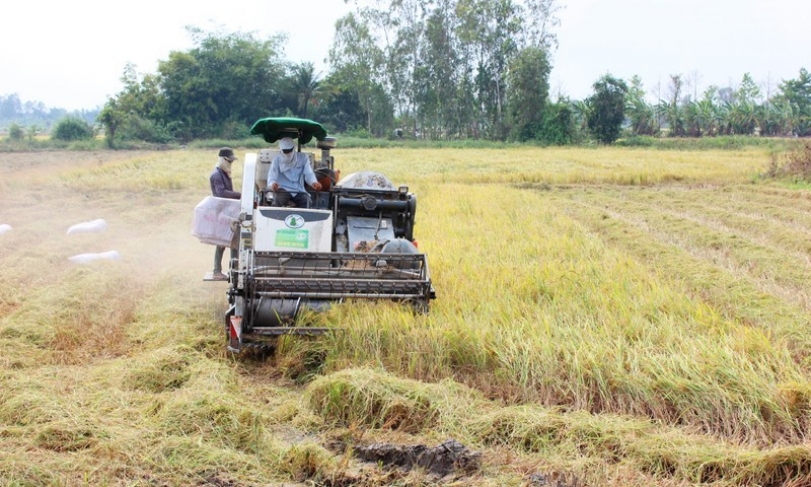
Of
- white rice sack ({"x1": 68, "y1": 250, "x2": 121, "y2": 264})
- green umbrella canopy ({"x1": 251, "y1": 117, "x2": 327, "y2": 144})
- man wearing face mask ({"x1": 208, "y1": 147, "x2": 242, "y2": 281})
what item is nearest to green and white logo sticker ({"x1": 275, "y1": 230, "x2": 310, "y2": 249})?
green umbrella canopy ({"x1": 251, "y1": 117, "x2": 327, "y2": 144})

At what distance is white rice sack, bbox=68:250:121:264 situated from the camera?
8.72m

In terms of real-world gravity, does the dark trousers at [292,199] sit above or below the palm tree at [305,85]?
below

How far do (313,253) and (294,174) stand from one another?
124 centimetres

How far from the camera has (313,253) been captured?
5633 mm

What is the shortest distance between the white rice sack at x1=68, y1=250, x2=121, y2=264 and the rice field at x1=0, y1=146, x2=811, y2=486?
316 millimetres

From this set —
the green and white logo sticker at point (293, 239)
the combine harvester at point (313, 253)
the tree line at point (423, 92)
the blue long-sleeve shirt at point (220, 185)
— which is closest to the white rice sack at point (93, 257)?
the blue long-sleeve shirt at point (220, 185)

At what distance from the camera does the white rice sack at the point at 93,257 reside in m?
8.72

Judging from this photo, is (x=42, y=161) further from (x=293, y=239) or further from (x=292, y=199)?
(x=293, y=239)

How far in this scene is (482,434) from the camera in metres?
4.01

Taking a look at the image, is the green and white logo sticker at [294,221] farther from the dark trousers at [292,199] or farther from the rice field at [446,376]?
the rice field at [446,376]

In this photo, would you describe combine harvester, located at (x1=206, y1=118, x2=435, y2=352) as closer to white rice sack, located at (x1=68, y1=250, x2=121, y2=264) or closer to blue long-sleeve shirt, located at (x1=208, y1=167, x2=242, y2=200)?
blue long-sleeve shirt, located at (x1=208, y1=167, x2=242, y2=200)

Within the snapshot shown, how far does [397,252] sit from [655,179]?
51.5ft

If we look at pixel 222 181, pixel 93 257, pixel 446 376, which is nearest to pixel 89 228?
pixel 93 257

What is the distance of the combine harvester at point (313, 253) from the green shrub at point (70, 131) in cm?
3941
